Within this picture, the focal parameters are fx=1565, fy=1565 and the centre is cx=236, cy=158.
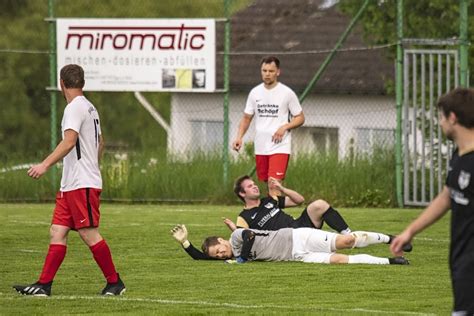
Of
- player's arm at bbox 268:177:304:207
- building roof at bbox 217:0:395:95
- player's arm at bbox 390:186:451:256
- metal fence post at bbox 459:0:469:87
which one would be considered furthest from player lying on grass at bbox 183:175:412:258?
building roof at bbox 217:0:395:95

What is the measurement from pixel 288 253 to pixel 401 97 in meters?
8.40

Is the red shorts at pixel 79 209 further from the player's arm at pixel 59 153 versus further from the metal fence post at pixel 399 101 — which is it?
the metal fence post at pixel 399 101

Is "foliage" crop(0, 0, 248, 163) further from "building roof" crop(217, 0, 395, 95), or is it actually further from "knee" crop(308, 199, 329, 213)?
"knee" crop(308, 199, 329, 213)

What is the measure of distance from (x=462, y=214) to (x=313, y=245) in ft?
20.5

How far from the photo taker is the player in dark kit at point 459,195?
8523 millimetres

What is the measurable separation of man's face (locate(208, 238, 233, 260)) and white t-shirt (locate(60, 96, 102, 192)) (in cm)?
298

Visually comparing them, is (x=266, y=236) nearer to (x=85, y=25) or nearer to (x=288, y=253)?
(x=288, y=253)

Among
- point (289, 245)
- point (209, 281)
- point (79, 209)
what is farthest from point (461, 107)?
point (289, 245)

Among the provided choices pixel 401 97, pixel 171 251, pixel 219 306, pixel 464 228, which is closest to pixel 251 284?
pixel 219 306

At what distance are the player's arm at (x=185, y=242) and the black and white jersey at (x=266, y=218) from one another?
556mm

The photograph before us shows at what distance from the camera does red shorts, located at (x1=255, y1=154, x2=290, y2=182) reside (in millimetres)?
18578

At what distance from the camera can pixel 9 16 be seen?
43938mm

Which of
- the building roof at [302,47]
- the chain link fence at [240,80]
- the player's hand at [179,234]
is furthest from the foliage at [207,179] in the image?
the building roof at [302,47]

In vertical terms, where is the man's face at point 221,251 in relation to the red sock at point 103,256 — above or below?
below
